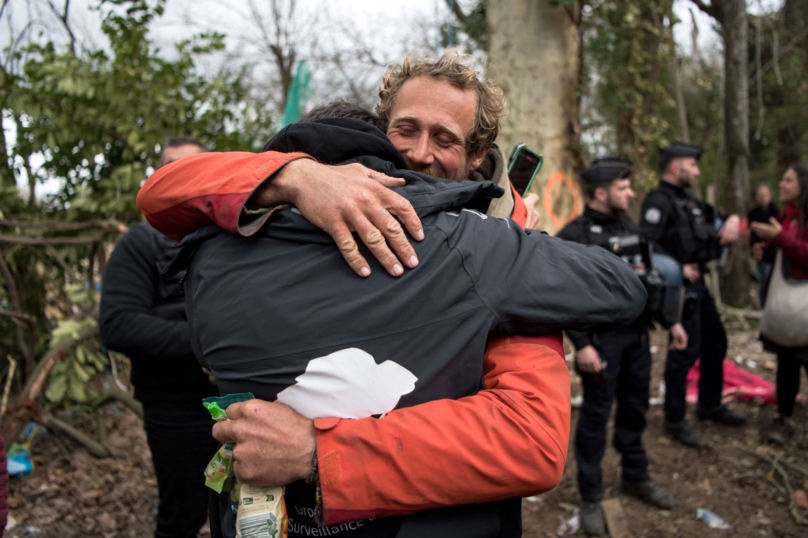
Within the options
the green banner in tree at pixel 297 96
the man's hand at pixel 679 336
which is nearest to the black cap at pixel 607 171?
the man's hand at pixel 679 336

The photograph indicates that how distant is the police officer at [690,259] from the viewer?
4.26 meters

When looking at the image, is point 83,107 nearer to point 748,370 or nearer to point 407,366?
point 407,366

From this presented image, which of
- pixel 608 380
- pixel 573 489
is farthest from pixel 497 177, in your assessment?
pixel 573 489

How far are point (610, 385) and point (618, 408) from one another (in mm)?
366

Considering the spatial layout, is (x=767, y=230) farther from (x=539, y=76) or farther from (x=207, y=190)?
(x=207, y=190)

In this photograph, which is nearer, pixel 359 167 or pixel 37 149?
pixel 359 167

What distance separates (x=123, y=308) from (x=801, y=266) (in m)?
4.49

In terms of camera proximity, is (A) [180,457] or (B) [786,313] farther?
(B) [786,313]

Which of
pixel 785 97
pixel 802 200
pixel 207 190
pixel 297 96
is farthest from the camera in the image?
pixel 785 97

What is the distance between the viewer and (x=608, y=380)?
3.30m

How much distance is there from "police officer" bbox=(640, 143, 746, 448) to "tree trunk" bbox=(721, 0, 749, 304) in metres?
2.53

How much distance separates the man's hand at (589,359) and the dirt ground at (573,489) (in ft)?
3.26

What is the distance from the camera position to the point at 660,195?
4387mm

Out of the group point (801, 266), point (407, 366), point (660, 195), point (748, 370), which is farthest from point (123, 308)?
point (748, 370)
